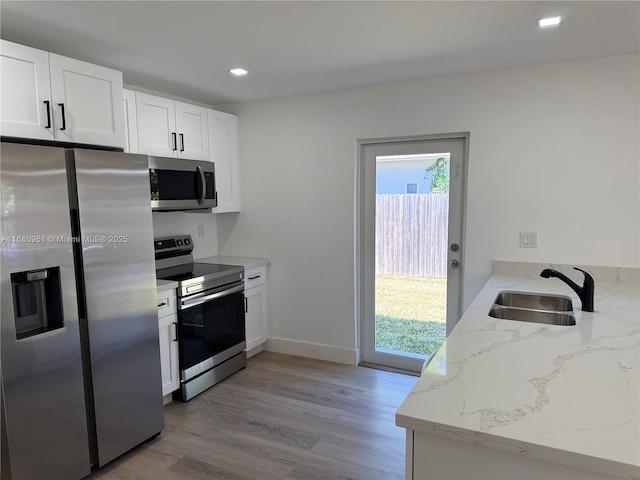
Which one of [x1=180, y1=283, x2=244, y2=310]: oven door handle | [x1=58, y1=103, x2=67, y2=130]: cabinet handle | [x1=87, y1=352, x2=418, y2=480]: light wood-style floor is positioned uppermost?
[x1=58, y1=103, x2=67, y2=130]: cabinet handle

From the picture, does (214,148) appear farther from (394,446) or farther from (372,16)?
(394,446)

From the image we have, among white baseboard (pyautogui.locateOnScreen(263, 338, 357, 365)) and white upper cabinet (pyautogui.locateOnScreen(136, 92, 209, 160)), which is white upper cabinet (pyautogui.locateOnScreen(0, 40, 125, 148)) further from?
white baseboard (pyautogui.locateOnScreen(263, 338, 357, 365))

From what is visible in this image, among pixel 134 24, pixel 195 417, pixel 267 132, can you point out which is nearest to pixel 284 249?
pixel 267 132

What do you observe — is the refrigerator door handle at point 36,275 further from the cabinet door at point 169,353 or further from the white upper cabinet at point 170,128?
the white upper cabinet at point 170,128

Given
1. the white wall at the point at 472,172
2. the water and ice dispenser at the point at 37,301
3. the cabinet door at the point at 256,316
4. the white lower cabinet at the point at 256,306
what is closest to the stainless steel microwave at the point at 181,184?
the white wall at the point at 472,172

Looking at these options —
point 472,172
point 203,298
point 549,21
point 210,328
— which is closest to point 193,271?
point 203,298

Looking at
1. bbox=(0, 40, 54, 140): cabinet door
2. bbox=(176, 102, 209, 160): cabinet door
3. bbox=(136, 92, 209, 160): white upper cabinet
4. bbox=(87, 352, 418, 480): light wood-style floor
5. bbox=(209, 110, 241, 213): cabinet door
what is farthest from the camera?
bbox=(209, 110, 241, 213): cabinet door

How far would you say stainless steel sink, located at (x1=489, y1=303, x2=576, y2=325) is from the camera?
2.16m

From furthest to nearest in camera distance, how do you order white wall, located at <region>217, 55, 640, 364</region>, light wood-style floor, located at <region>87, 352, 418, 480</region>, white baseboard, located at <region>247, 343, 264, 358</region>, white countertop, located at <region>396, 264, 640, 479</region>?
white baseboard, located at <region>247, 343, 264, 358</region> < white wall, located at <region>217, 55, 640, 364</region> < light wood-style floor, located at <region>87, 352, 418, 480</region> < white countertop, located at <region>396, 264, 640, 479</region>

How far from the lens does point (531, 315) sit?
227cm

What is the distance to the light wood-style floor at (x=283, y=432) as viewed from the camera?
231cm

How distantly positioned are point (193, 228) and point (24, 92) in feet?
6.34

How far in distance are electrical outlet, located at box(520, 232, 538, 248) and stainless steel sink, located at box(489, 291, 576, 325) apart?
621 mm

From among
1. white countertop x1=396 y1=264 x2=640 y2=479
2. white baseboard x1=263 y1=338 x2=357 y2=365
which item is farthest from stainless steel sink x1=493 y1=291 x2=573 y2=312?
white baseboard x1=263 y1=338 x2=357 y2=365
